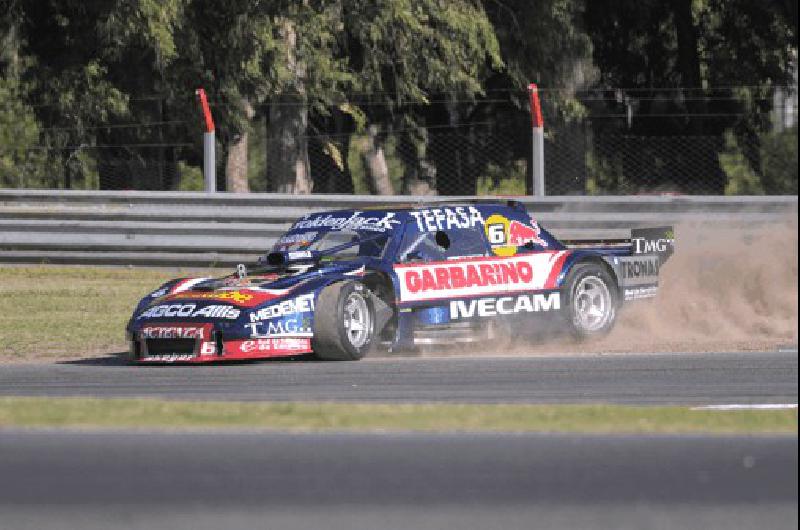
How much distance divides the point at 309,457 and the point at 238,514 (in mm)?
1243

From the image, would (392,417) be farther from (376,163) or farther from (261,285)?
(376,163)

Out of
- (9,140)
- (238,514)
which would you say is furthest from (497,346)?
(9,140)

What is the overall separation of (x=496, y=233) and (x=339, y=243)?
1.36 metres

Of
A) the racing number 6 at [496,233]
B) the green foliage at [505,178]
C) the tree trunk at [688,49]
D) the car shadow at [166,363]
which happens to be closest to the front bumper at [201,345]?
the car shadow at [166,363]

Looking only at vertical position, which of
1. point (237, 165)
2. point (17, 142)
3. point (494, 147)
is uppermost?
point (17, 142)

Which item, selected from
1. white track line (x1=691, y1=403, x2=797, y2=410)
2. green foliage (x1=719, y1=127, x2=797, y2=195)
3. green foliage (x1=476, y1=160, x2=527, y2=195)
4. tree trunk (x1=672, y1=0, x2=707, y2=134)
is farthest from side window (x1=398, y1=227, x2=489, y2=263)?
green foliage (x1=476, y1=160, x2=527, y2=195)

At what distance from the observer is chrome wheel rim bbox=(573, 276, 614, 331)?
14.4 meters

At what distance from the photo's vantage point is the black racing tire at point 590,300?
14.3 m

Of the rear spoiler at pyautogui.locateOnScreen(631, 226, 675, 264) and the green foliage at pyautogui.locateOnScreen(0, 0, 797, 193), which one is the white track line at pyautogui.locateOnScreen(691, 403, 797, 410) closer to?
the rear spoiler at pyautogui.locateOnScreen(631, 226, 675, 264)

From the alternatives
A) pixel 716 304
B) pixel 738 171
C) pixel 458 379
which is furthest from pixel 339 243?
pixel 738 171

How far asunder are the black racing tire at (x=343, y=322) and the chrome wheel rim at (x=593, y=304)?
208 cm

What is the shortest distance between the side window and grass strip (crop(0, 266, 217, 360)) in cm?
264

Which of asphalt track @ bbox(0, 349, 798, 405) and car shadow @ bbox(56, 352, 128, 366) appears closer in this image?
asphalt track @ bbox(0, 349, 798, 405)

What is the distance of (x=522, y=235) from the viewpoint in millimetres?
14445
